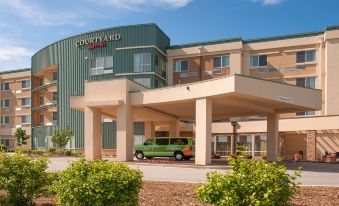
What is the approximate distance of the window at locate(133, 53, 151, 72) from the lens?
4120 centimetres

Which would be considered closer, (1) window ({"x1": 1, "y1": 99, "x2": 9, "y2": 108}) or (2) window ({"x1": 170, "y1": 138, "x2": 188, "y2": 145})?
(2) window ({"x1": 170, "y1": 138, "x2": 188, "y2": 145})

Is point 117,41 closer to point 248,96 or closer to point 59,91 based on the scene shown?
point 59,91

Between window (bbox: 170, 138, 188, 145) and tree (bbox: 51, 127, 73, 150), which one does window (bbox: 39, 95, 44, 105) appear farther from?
window (bbox: 170, 138, 188, 145)

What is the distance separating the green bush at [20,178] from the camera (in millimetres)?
8445

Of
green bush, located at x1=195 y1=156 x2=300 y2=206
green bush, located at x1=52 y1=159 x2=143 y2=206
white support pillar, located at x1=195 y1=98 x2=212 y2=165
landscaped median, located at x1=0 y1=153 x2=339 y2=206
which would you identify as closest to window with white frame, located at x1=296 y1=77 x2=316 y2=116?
white support pillar, located at x1=195 y1=98 x2=212 y2=165

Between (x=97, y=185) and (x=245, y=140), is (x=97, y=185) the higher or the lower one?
the higher one

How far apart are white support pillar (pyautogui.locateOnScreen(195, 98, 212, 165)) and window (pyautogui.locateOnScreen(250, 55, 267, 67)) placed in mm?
21132

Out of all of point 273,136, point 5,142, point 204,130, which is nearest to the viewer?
point 204,130

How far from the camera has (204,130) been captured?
22.1 m

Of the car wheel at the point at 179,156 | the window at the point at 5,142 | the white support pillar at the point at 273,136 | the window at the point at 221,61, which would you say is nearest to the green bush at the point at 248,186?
the car wheel at the point at 179,156

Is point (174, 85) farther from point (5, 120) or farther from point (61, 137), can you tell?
point (5, 120)

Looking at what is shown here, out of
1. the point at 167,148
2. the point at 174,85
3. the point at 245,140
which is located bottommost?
the point at 245,140

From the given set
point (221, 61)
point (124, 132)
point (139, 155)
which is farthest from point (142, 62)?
point (124, 132)

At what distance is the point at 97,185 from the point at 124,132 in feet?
62.6
